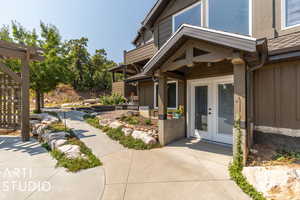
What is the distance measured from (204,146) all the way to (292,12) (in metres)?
4.89

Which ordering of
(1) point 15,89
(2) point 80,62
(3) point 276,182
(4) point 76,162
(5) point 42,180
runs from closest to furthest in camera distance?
1. (3) point 276,182
2. (5) point 42,180
3. (4) point 76,162
4. (1) point 15,89
5. (2) point 80,62

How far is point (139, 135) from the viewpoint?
5.42 meters

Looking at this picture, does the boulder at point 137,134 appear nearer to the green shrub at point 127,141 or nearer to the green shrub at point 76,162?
the green shrub at point 127,141

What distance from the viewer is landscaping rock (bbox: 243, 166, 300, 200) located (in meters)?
2.37

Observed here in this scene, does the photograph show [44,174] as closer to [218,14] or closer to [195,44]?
[195,44]

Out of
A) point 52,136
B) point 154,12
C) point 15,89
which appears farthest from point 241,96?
point 15,89

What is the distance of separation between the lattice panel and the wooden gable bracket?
262 inches

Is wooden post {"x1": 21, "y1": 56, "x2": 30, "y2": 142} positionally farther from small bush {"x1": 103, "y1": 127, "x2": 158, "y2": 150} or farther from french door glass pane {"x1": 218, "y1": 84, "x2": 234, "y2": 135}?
french door glass pane {"x1": 218, "y1": 84, "x2": 234, "y2": 135}

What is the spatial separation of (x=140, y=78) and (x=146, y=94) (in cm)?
122

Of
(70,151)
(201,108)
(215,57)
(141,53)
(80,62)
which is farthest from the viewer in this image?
(80,62)

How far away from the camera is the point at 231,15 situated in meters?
5.26

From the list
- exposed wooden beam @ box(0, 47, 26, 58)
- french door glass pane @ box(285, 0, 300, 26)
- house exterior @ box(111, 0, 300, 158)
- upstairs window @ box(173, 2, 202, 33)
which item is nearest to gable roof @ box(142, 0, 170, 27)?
upstairs window @ box(173, 2, 202, 33)

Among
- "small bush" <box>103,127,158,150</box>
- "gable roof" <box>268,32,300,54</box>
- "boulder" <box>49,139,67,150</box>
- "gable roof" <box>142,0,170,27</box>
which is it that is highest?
"gable roof" <box>142,0,170,27</box>

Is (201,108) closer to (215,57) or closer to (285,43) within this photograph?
(215,57)
